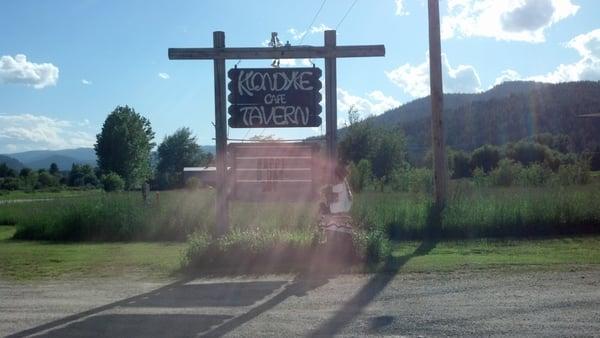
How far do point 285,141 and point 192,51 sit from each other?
2.58 meters

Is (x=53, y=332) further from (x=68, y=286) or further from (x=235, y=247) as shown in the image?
(x=235, y=247)

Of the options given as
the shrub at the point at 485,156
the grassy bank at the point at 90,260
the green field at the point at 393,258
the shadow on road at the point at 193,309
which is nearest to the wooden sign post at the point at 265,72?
the grassy bank at the point at 90,260

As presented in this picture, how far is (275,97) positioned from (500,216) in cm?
870

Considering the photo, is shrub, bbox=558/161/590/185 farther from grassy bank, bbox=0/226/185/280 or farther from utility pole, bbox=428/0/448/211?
grassy bank, bbox=0/226/185/280

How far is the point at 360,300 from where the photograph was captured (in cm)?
932

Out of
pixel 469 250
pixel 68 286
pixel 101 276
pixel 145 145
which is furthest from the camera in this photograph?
pixel 145 145

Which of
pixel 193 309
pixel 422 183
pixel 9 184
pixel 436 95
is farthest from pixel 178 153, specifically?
pixel 193 309

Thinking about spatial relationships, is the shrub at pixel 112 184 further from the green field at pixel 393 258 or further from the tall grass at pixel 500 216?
the tall grass at pixel 500 216

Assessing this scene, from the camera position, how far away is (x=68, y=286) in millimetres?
11281

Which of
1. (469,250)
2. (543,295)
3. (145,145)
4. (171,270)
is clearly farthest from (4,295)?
(145,145)

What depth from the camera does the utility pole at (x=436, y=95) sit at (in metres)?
19.1

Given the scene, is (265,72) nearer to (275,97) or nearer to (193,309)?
(275,97)

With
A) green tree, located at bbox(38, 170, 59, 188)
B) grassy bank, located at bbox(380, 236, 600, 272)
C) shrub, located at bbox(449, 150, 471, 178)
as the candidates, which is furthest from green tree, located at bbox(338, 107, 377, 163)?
green tree, located at bbox(38, 170, 59, 188)

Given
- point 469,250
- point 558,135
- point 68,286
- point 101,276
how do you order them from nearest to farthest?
point 68,286
point 101,276
point 469,250
point 558,135
